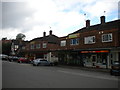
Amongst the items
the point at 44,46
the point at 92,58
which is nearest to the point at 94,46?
the point at 92,58

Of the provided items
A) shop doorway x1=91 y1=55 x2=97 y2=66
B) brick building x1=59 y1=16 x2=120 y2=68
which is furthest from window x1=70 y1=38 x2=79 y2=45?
shop doorway x1=91 y1=55 x2=97 y2=66

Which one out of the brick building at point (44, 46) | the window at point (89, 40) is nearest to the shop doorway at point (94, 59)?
the window at point (89, 40)

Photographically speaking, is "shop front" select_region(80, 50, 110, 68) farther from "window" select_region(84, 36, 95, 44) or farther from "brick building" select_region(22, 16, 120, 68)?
"window" select_region(84, 36, 95, 44)

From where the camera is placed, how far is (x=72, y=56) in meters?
37.3

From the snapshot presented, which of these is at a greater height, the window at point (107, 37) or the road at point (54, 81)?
the window at point (107, 37)

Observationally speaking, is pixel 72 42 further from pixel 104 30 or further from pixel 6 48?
pixel 6 48

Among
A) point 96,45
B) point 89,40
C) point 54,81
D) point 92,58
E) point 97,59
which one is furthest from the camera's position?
point 89,40

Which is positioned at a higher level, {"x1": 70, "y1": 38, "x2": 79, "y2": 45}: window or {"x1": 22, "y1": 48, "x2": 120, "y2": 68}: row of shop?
{"x1": 70, "y1": 38, "x2": 79, "y2": 45}: window

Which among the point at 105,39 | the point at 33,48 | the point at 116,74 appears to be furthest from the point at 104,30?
the point at 33,48

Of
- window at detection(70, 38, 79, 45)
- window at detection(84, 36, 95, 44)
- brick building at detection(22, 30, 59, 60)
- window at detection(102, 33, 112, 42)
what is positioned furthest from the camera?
brick building at detection(22, 30, 59, 60)

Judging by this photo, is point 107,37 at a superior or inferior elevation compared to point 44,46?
superior

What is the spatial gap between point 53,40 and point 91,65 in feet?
76.3

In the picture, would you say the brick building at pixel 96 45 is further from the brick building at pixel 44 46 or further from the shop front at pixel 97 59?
the brick building at pixel 44 46

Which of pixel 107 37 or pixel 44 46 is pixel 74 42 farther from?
pixel 44 46
